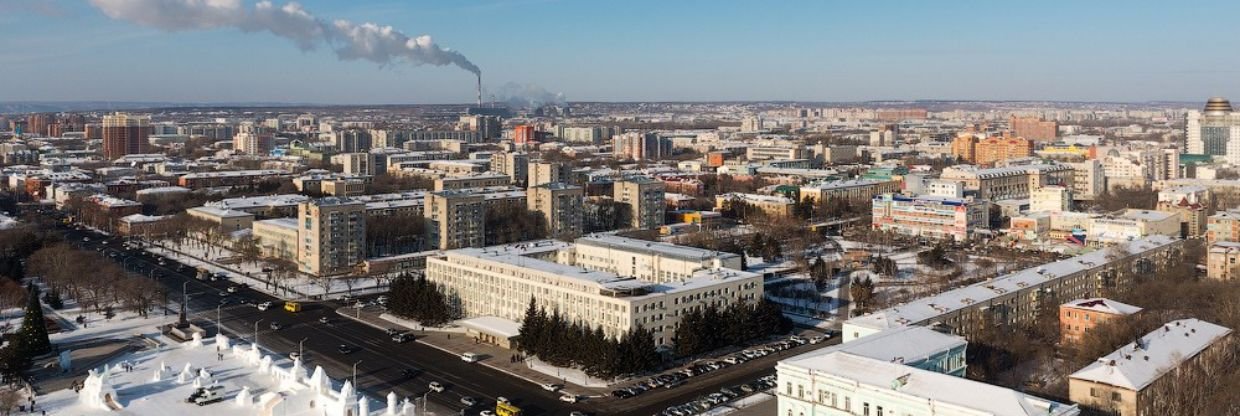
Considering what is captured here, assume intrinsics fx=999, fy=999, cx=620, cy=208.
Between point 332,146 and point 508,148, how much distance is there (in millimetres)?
9791

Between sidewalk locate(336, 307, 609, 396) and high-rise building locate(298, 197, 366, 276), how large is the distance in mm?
3840

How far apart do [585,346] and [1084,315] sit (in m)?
6.98

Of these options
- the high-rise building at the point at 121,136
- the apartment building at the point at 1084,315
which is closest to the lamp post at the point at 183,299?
the apartment building at the point at 1084,315

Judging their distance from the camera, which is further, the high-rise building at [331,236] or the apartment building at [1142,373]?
the high-rise building at [331,236]

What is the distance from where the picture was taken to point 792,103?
506 ft

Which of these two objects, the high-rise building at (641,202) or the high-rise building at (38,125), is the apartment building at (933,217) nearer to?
the high-rise building at (641,202)

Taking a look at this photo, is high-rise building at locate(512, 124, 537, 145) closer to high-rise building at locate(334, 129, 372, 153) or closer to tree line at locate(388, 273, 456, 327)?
high-rise building at locate(334, 129, 372, 153)

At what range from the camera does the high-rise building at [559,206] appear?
1000 inches

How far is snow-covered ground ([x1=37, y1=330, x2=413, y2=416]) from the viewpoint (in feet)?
30.6

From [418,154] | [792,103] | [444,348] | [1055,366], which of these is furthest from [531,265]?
[792,103]

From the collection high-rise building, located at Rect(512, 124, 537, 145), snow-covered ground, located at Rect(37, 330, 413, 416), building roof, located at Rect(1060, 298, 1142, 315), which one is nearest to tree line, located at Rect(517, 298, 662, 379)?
snow-covered ground, located at Rect(37, 330, 413, 416)

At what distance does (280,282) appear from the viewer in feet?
64.9

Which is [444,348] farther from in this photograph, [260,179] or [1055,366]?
[260,179]

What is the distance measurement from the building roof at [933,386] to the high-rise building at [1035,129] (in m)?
60.2
